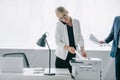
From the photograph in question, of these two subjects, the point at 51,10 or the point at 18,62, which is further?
the point at 51,10

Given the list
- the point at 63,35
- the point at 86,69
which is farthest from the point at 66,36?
the point at 86,69

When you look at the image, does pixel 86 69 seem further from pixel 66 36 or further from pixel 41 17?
pixel 41 17

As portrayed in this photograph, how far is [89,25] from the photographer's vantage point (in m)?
5.48

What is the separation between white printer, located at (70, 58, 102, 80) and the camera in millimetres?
3293

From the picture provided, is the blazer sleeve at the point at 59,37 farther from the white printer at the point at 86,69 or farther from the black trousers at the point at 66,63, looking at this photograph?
the white printer at the point at 86,69

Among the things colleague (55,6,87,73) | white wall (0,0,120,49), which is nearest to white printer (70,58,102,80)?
colleague (55,6,87,73)

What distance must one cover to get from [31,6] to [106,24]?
5.10ft

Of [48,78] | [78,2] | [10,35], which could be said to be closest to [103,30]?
[78,2]

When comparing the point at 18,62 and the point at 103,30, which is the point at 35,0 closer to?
the point at 103,30

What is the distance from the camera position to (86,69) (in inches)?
130

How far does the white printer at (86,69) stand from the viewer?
3293mm

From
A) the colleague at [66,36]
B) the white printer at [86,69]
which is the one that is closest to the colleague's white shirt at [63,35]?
the colleague at [66,36]

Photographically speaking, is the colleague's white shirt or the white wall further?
the white wall

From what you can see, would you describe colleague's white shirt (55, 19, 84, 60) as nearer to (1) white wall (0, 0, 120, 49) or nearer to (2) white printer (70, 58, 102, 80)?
(2) white printer (70, 58, 102, 80)
